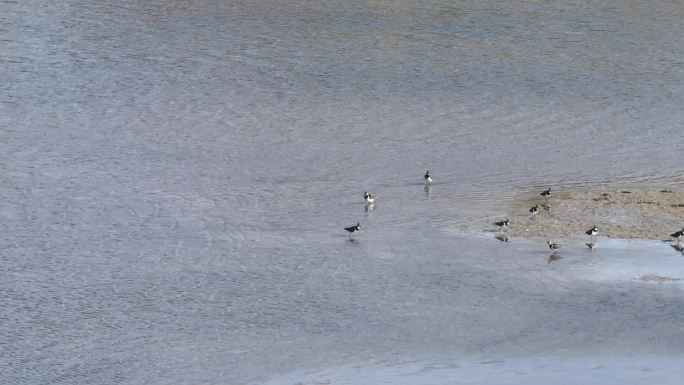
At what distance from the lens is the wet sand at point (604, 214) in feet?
77.2

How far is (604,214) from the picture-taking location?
24531mm

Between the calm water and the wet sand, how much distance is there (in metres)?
0.63

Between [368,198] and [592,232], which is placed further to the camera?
[368,198]

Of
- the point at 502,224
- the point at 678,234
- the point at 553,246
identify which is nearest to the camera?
the point at 553,246

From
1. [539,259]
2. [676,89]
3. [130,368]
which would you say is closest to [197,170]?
[539,259]

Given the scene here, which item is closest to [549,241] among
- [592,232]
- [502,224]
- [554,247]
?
[554,247]

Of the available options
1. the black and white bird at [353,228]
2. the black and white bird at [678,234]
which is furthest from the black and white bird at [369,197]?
the black and white bird at [678,234]

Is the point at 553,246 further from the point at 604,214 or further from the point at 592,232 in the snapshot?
the point at 604,214

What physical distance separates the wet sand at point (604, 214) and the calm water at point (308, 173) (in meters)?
0.63

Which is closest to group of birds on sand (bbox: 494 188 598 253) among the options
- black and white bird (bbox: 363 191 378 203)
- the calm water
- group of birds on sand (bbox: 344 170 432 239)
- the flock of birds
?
the flock of birds

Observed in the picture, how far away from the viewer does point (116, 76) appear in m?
33.2

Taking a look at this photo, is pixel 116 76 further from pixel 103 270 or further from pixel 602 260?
pixel 602 260

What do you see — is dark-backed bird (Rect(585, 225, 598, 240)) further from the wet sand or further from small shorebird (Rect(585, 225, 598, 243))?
the wet sand

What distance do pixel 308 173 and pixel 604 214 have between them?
5809 millimetres
